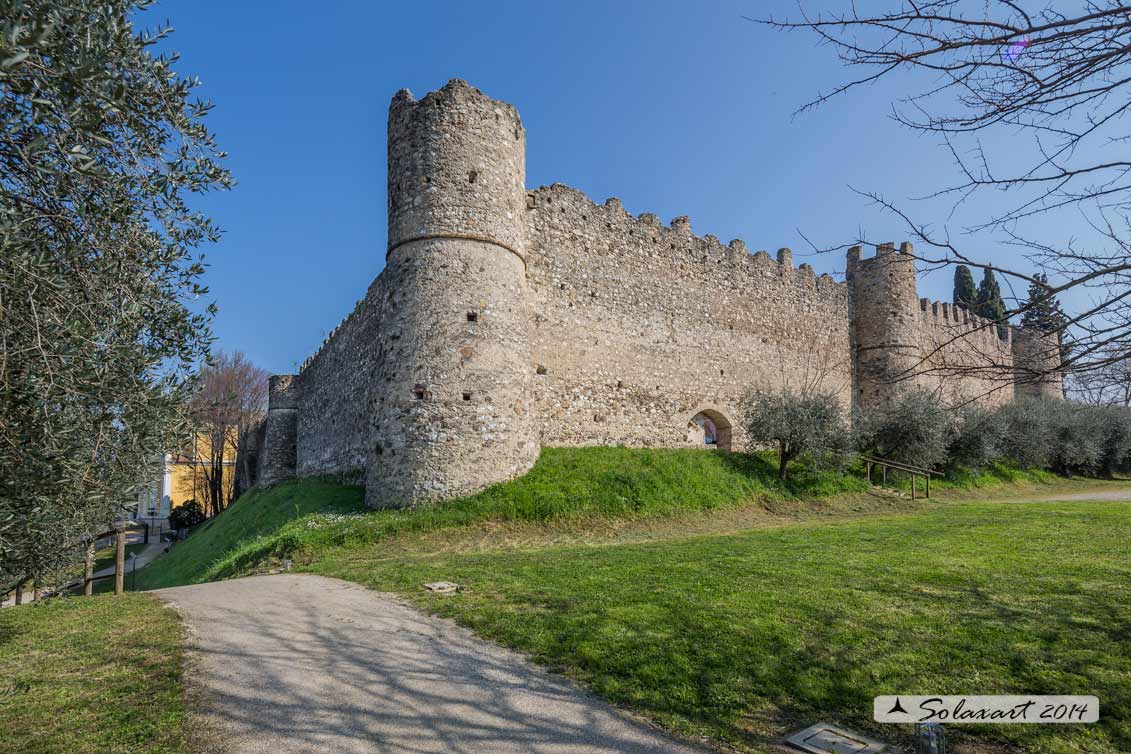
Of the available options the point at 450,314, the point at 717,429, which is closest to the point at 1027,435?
the point at 717,429

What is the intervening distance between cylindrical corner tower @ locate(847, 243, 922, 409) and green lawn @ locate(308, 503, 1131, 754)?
1551cm

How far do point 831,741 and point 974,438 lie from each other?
Result: 2182cm

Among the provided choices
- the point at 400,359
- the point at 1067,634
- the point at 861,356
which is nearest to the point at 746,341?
the point at 861,356

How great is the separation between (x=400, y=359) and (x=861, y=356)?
63.2 feet

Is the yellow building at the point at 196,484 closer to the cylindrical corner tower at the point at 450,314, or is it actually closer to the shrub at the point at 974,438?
the cylindrical corner tower at the point at 450,314

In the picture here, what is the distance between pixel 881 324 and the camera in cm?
2542

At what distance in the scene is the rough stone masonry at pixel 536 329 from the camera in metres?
13.8

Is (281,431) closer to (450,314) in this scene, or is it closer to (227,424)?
(227,424)

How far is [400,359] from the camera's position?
13.9 metres

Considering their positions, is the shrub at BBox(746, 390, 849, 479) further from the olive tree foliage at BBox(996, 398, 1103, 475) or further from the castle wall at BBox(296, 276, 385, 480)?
the castle wall at BBox(296, 276, 385, 480)

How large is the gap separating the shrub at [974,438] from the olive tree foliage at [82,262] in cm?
2276

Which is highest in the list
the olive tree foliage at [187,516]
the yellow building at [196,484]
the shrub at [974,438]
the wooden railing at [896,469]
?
the shrub at [974,438]

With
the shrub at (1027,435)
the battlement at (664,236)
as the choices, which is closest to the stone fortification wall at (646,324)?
the battlement at (664,236)

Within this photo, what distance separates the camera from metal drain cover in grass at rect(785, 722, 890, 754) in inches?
143
